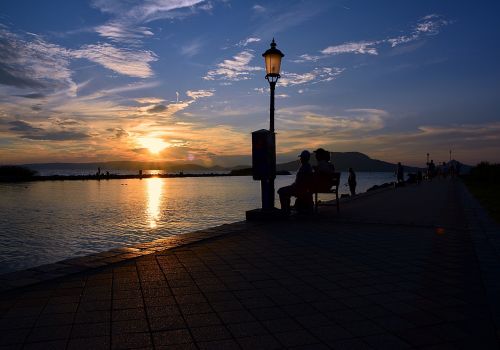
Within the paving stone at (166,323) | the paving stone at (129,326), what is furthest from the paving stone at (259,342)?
the paving stone at (129,326)

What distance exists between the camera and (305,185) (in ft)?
33.2

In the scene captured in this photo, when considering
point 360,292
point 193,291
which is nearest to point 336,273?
point 360,292

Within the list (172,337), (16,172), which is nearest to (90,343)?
(172,337)

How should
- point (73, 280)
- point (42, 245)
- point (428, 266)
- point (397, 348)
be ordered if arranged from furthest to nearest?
point (42, 245) → point (428, 266) → point (73, 280) → point (397, 348)

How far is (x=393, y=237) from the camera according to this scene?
7.34m

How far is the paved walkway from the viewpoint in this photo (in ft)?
9.84

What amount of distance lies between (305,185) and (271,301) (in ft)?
21.3

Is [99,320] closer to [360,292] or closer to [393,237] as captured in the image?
[360,292]

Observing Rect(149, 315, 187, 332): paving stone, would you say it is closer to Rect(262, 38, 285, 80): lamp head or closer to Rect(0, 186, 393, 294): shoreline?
Rect(0, 186, 393, 294): shoreline

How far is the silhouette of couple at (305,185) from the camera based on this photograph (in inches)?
393

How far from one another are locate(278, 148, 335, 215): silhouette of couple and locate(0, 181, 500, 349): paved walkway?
343 cm

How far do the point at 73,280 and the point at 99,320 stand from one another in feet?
4.36

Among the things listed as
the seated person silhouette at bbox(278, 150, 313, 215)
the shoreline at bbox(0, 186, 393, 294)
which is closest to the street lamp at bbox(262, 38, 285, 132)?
the seated person silhouette at bbox(278, 150, 313, 215)

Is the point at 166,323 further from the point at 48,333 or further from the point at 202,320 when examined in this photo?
the point at 48,333
